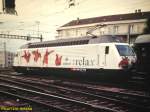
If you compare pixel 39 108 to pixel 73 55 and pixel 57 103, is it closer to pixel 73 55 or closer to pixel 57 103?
pixel 57 103

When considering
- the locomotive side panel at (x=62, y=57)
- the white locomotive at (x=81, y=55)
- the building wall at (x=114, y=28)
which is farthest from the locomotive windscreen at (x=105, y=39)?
the building wall at (x=114, y=28)

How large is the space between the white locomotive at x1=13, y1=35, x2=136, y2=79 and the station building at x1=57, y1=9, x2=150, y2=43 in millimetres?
18828

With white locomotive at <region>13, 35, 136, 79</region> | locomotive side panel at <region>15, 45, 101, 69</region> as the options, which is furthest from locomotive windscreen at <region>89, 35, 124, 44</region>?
locomotive side panel at <region>15, 45, 101, 69</region>

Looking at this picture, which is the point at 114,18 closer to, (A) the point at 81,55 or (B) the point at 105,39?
(A) the point at 81,55

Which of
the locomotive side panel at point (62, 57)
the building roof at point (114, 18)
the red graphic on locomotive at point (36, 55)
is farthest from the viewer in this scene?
the building roof at point (114, 18)

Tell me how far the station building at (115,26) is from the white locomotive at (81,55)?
18.8 metres

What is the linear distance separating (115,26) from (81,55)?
36060mm

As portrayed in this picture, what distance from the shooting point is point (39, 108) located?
9273mm

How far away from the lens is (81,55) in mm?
19297

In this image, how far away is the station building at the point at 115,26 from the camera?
163 feet

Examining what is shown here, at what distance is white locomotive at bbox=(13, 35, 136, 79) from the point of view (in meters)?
17.1

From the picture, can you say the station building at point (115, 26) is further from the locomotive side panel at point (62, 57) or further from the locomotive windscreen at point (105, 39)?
the locomotive windscreen at point (105, 39)

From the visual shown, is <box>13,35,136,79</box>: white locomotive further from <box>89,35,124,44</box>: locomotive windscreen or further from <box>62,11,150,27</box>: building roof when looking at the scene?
<box>62,11,150,27</box>: building roof

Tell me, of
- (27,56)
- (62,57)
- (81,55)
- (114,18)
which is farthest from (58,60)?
(114,18)
